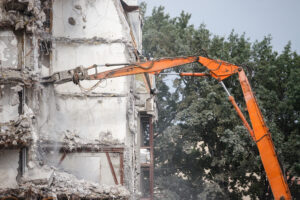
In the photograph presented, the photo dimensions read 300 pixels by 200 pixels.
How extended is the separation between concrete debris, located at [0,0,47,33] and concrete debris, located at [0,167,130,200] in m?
5.01

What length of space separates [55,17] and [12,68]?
16.6 feet

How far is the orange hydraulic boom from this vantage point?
45.9ft

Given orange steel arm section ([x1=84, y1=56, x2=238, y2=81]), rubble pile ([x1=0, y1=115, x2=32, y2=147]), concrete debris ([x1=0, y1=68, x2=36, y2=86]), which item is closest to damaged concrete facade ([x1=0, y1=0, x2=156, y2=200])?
concrete debris ([x1=0, y1=68, x2=36, y2=86])

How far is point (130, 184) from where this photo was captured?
1825 cm

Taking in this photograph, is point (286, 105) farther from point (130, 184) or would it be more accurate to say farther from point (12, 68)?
point (12, 68)

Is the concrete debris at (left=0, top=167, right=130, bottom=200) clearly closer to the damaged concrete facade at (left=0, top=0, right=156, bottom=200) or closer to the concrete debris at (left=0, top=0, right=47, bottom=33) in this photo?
the damaged concrete facade at (left=0, top=0, right=156, bottom=200)

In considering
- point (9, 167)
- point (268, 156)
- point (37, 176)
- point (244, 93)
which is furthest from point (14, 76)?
point (268, 156)

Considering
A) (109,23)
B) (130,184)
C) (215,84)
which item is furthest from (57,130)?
(215,84)

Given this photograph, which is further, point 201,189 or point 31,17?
point 201,189

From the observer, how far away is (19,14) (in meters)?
14.3

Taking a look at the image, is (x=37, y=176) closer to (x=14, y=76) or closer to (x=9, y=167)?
(x=9, y=167)

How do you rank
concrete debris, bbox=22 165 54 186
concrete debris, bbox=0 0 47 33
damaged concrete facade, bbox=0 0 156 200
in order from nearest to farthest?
1. concrete debris, bbox=22 165 54 186
2. concrete debris, bbox=0 0 47 33
3. damaged concrete facade, bbox=0 0 156 200

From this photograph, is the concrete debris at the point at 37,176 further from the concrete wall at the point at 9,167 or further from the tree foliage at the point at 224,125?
the tree foliage at the point at 224,125

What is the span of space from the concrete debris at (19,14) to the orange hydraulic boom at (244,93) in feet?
6.85
